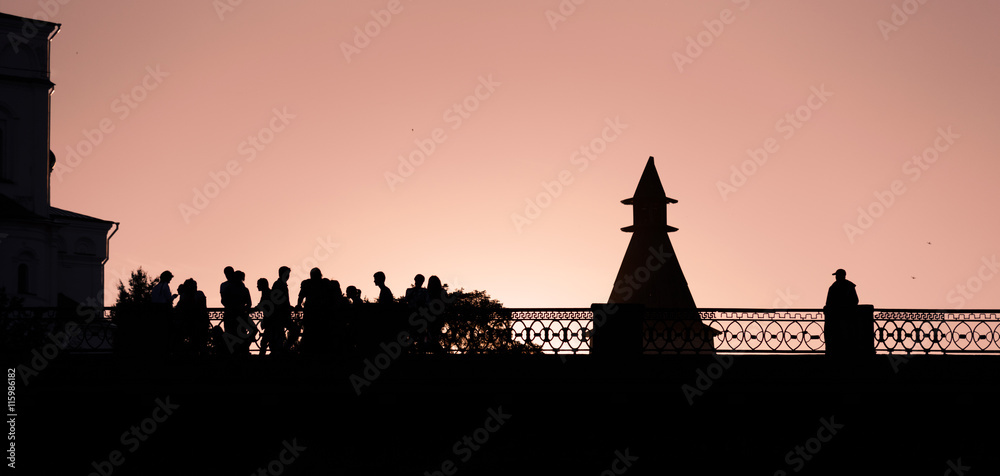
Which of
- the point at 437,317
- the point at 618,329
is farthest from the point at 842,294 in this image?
the point at 437,317

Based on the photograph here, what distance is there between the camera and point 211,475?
2000cm

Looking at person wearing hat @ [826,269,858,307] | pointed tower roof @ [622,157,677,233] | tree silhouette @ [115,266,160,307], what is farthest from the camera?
tree silhouette @ [115,266,160,307]

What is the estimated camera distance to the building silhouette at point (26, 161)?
4956 cm

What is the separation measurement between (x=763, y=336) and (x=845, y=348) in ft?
4.21

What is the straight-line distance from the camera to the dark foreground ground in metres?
19.7

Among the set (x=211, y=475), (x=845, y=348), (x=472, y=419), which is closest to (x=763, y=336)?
(x=845, y=348)

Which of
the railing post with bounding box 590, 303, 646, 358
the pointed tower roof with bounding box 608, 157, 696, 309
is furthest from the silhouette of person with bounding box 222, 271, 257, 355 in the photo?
the pointed tower roof with bounding box 608, 157, 696, 309

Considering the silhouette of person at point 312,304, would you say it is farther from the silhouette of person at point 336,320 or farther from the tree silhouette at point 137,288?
the tree silhouette at point 137,288

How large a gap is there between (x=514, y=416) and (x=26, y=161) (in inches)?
1403

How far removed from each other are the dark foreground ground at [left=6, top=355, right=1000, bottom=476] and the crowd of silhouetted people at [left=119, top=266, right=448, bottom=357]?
1.13ft

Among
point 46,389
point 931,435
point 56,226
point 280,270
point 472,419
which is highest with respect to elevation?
point 56,226

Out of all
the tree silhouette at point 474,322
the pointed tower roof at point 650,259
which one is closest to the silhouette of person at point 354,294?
the tree silhouette at point 474,322

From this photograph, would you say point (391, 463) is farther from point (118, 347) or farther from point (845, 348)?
point (845, 348)

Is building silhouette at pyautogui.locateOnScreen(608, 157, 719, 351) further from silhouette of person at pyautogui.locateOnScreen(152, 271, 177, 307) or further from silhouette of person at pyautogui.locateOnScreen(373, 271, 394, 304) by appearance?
silhouette of person at pyautogui.locateOnScreen(152, 271, 177, 307)
